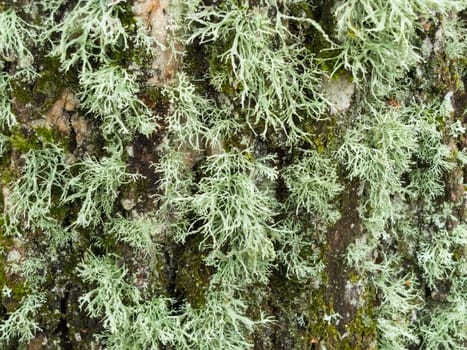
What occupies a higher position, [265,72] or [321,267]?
[265,72]

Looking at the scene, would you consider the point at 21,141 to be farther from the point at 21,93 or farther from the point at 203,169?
the point at 203,169

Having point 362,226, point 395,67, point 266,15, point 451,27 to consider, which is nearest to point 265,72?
point 266,15

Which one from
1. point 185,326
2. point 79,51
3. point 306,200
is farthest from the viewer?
point 306,200

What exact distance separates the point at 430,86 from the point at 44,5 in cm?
116

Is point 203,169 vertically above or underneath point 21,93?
underneath

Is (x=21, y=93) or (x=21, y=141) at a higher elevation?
(x=21, y=93)

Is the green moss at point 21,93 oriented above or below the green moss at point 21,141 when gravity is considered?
above

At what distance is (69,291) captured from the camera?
1412mm

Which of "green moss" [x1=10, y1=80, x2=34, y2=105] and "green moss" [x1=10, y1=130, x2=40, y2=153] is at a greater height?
"green moss" [x1=10, y1=80, x2=34, y2=105]

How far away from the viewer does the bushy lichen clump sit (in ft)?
4.24

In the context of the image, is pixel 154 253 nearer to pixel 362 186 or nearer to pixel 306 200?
pixel 306 200

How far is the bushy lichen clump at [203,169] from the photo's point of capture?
4.24ft

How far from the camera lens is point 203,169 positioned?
138 cm

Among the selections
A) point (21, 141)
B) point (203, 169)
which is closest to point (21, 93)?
point (21, 141)
